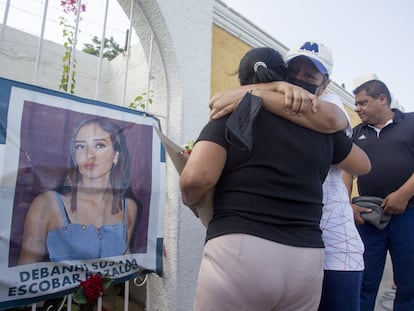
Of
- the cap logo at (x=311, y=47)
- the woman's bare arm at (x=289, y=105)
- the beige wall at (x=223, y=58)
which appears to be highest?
the beige wall at (x=223, y=58)

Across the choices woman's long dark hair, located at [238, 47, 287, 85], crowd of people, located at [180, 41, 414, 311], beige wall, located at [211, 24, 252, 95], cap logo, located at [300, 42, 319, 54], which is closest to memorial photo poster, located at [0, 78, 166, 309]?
beige wall, located at [211, 24, 252, 95]

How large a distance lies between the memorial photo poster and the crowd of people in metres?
0.96

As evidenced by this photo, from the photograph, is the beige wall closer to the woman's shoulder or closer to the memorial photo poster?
the memorial photo poster

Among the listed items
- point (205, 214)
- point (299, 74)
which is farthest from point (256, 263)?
point (299, 74)

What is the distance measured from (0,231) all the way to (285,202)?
4.64 ft

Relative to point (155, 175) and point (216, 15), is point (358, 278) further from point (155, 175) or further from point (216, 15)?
point (216, 15)

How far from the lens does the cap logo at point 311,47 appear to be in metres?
1.20

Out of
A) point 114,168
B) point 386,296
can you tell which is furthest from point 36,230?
point 386,296

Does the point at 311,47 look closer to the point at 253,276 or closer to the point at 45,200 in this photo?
the point at 253,276

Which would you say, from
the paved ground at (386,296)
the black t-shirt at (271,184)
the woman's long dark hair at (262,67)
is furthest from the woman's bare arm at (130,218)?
the paved ground at (386,296)

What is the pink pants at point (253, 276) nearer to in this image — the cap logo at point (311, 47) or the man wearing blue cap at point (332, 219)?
the man wearing blue cap at point (332, 219)

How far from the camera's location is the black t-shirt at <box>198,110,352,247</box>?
94 centimetres

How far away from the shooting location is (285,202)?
3.16 ft

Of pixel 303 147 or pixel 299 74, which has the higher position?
pixel 299 74
